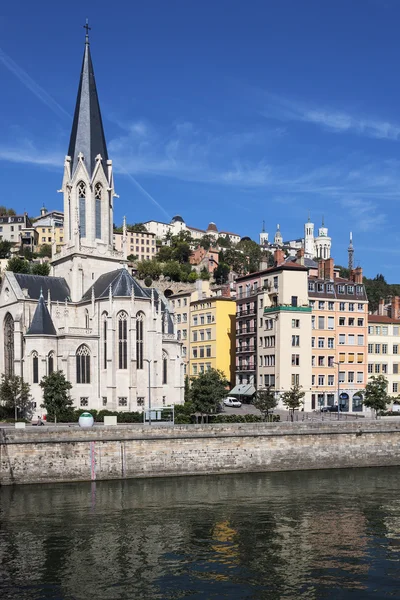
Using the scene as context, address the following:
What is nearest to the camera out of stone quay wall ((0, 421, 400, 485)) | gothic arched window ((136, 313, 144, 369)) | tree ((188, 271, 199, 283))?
stone quay wall ((0, 421, 400, 485))

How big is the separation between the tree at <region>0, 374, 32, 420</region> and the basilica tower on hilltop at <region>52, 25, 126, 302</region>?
54.2 ft

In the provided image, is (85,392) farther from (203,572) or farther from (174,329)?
(203,572)

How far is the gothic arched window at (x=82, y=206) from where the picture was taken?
281 ft

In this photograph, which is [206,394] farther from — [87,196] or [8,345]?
[87,196]

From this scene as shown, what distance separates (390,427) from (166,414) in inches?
900

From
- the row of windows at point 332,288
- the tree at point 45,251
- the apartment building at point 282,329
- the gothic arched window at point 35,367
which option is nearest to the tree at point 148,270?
the tree at point 45,251

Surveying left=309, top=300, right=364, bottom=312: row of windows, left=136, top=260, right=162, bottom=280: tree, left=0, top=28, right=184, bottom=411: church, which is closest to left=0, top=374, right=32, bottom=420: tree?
left=0, top=28, right=184, bottom=411: church

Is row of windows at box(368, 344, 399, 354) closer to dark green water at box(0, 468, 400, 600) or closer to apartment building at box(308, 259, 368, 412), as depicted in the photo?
Answer: apartment building at box(308, 259, 368, 412)

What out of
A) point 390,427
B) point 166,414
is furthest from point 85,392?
point 390,427

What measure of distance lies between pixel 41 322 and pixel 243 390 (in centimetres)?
2924

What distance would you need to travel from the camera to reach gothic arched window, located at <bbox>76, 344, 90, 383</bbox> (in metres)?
75.8

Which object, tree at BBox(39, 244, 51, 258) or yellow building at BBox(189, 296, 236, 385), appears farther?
tree at BBox(39, 244, 51, 258)

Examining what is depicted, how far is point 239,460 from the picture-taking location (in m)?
56.4

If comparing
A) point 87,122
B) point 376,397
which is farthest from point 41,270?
point 376,397
